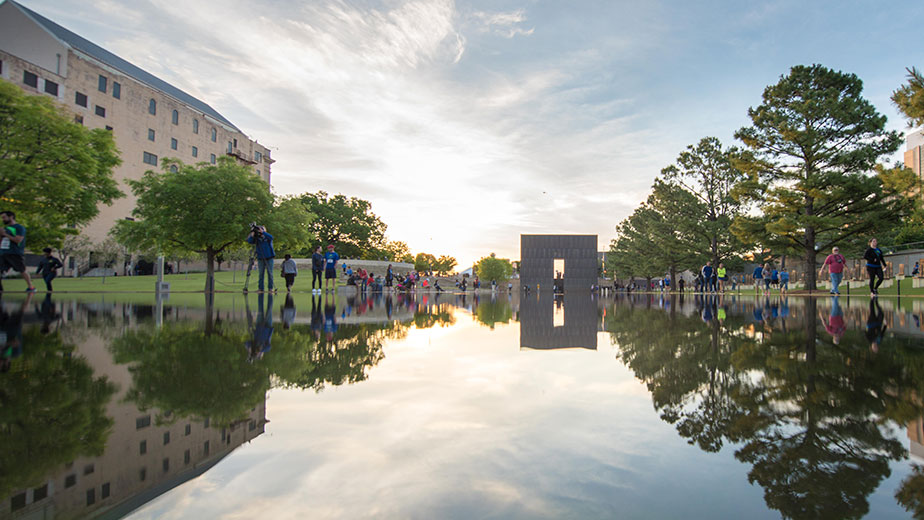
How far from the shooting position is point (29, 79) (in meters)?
41.3

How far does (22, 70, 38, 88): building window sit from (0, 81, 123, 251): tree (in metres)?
26.6

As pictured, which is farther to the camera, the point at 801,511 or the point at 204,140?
the point at 204,140

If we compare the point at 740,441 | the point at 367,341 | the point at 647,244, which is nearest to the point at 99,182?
the point at 367,341

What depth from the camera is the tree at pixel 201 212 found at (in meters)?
25.6

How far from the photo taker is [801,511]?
1.41m

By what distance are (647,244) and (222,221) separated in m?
40.2

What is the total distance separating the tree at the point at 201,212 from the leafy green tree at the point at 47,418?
2387 cm

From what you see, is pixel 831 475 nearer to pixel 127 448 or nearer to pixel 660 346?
pixel 127 448

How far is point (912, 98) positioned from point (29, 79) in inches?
2349

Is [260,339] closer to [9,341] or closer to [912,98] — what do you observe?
[9,341]

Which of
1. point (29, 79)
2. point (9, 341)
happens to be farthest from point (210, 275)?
point (29, 79)

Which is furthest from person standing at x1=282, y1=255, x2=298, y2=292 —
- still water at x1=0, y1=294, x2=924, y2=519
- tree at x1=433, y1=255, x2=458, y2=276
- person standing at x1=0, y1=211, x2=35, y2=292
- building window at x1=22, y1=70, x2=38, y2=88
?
tree at x1=433, y1=255, x2=458, y2=276

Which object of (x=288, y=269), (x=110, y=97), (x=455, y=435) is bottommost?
(x=455, y=435)

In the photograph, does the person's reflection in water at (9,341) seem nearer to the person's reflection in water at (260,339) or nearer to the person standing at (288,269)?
the person's reflection in water at (260,339)
